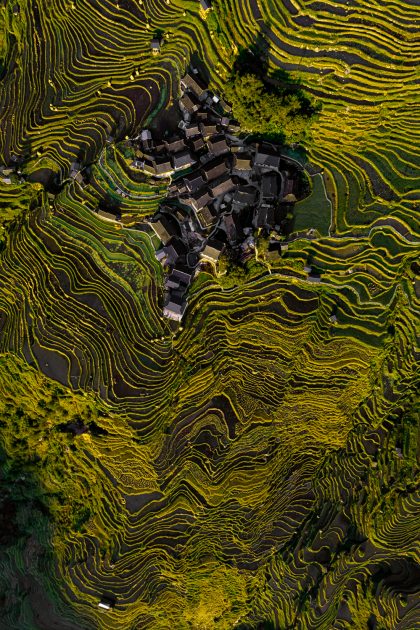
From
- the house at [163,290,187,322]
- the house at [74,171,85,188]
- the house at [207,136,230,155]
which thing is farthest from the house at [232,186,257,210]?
the house at [74,171,85,188]

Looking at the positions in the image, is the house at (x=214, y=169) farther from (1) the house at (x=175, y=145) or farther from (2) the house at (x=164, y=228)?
(2) the house at (x=164, y=228)

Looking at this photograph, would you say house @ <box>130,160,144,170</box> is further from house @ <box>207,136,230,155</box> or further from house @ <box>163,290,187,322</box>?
house @ <box>163,290,187,322</box>

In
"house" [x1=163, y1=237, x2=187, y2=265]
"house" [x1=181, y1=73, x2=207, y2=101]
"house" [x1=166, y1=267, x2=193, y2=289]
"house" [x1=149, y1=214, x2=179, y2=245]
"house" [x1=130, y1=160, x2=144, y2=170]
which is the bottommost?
"house" [x1=166, y1=267, x2=193, y2=289]

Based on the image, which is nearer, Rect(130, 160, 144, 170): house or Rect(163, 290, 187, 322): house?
Rect(130, 160, 144, 170): house

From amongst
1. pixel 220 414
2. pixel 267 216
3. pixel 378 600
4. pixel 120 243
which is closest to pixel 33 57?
pixel 120 243

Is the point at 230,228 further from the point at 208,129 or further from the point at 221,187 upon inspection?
the point at 208,129

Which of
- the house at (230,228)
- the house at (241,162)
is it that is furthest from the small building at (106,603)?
the house at (241,162)

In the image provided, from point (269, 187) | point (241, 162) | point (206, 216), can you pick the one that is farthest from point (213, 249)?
point (241, 162)
